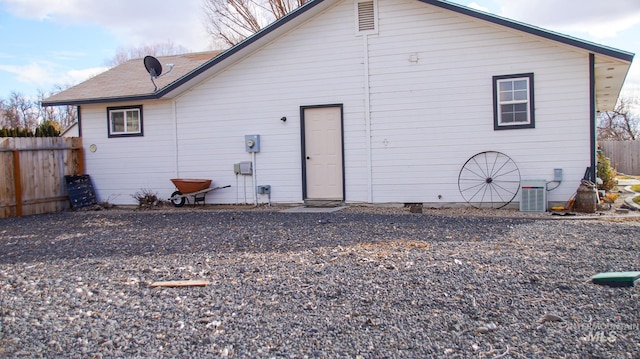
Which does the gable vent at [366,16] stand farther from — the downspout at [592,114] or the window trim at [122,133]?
the window trim at [122,133]

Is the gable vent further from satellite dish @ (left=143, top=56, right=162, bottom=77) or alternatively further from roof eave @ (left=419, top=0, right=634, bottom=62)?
satellite dish @ (left=143, top=56, right=162, bottom=77)

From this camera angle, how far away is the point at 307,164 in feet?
36.1

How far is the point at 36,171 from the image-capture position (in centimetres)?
1146

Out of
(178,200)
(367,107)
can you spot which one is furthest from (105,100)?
(367,107)

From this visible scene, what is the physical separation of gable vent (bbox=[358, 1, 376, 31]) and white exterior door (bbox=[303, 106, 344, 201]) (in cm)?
179

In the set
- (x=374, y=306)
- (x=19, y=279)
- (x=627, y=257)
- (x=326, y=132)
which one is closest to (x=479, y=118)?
(x=326, y=132)

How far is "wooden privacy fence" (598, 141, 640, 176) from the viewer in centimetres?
2206

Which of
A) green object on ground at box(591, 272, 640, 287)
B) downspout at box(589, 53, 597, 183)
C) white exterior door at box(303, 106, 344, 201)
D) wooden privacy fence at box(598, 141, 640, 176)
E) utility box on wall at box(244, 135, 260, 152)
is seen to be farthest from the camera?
wooden privacy fence at box(598, 141, 640, 176)

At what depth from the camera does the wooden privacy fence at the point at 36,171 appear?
1084cm

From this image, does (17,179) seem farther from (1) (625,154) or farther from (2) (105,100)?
(1) (625,154)

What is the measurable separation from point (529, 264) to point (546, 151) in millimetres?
5183

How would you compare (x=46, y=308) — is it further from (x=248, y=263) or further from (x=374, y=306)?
(x=374, y=306)

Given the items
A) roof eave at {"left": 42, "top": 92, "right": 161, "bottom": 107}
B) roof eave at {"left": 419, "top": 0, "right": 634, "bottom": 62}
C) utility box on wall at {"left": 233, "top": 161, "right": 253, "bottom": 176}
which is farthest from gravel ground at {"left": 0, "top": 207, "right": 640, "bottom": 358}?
roof eave at {"left": 42, "top": 92, "right": 161, "bottom": 107}

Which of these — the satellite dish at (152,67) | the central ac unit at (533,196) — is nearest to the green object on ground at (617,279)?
the central ac unit at (533,196)
